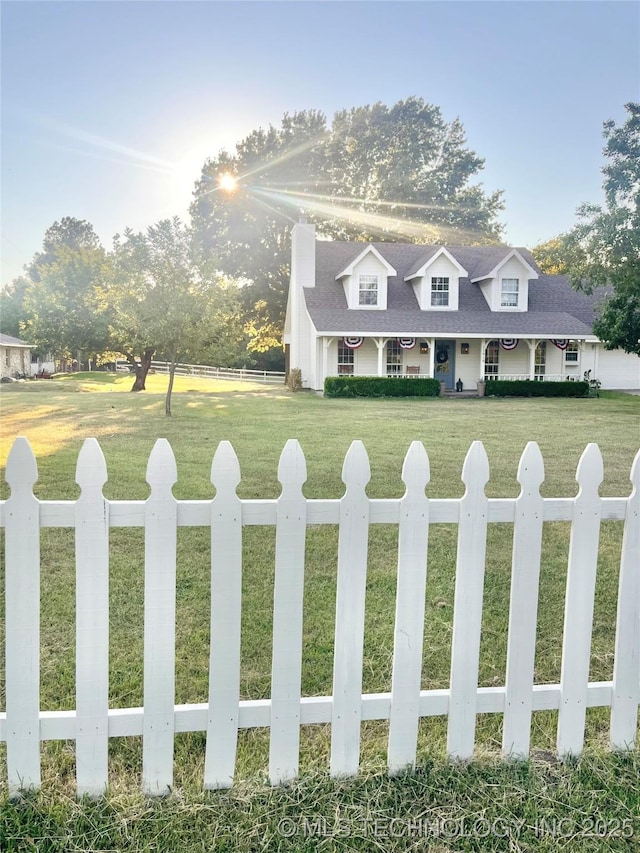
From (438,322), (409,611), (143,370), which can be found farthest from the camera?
(143,370)

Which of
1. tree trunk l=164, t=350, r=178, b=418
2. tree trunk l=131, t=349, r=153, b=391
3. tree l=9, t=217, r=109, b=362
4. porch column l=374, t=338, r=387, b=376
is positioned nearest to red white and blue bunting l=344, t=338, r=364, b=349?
porch column l=374, t=338, r=387, b=376

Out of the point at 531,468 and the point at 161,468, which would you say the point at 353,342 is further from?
the point at 161,468

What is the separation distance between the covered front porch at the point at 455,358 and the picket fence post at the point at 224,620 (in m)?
18.6

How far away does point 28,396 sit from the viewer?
17828 mm

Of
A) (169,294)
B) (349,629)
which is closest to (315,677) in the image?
(349,629)

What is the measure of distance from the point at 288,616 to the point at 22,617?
77 centimetres

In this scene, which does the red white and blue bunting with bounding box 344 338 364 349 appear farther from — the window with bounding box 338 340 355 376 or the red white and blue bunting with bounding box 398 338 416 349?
the red white and blue bunting with bounding box 398 338 416 349

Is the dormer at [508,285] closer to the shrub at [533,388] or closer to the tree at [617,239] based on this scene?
the shrub at [533,388]

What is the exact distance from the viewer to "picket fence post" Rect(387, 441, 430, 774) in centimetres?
180

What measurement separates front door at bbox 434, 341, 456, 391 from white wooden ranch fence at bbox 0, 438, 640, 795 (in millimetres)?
19849

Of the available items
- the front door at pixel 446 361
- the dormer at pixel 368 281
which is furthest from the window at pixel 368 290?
the front door at pixel 446 361

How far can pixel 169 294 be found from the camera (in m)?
13.8

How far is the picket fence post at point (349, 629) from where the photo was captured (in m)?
1.78

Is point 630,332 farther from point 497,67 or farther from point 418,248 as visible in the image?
point 418,248
